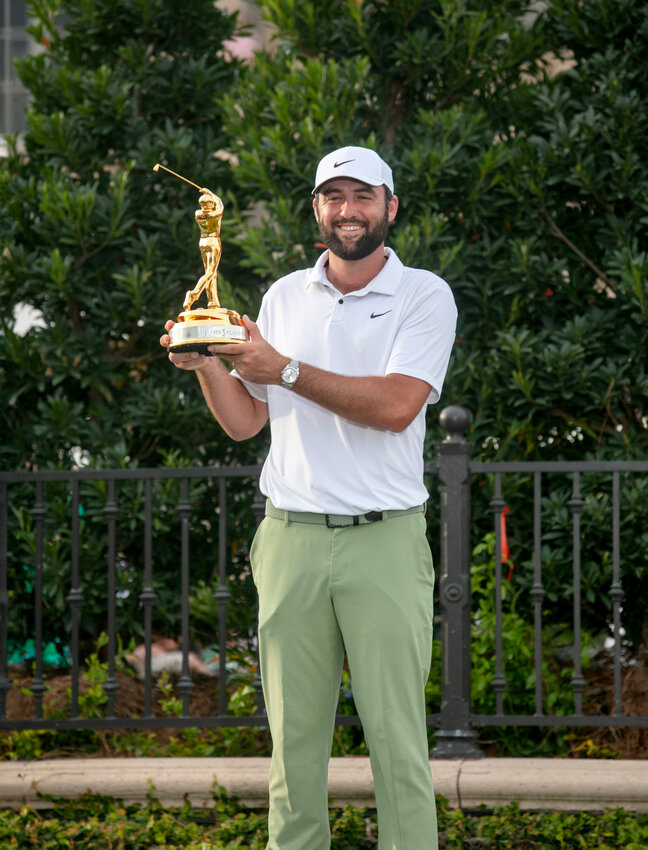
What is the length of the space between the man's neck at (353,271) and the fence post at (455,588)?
1.34 metres

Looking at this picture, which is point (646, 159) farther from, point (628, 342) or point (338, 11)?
point (338, 11)

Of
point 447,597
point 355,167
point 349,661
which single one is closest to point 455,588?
point 447,597

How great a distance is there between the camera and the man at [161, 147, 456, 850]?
9.42ft

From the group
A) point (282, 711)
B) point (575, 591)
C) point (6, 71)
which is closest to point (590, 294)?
point (575, 591)

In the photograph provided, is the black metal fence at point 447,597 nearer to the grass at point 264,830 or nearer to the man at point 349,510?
the grass at point 264,830

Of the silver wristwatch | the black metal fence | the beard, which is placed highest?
the beard

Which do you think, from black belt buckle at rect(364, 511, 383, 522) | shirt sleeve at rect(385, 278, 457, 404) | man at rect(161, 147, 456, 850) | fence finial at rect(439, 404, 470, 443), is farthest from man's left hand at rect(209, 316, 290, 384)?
fence finial at rect(439, 404, 470, 443)

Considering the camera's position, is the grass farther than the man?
Yes

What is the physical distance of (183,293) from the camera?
5.46 metres

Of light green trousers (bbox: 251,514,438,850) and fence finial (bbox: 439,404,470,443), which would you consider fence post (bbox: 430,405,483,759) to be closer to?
fence finial (bbox: 439,404,470,443)

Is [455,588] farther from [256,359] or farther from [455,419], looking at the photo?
[256,359]

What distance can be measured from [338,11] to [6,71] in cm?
960

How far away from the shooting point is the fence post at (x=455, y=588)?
4.36 metres

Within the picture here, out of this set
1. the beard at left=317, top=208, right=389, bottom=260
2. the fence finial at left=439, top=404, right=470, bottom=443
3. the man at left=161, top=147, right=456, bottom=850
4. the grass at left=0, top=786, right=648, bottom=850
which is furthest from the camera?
the fence finial at left=439, top=404, right=470, bottom=443
